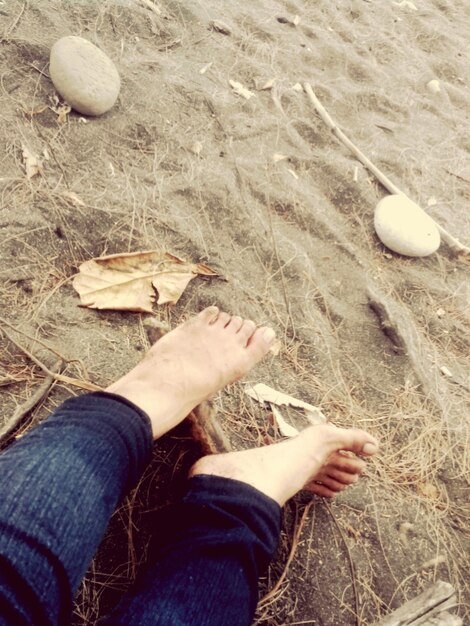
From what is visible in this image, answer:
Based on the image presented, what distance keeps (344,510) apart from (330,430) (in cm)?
27

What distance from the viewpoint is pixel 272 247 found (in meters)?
2.21

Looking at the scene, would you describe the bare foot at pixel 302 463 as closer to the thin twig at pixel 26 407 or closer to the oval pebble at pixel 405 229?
the thin twig at pixel 26 407

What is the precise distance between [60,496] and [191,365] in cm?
65

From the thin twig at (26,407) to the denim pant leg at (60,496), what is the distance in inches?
11.8

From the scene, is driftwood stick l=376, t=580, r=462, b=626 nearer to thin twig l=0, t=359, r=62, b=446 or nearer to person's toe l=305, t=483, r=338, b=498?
person's toe l=305, t=483, r=338, b=498

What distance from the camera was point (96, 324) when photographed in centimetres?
174

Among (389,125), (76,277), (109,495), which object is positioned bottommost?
(76,277)

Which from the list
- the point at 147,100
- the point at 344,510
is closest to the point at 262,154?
the point at 147,100

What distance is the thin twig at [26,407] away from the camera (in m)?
1.39

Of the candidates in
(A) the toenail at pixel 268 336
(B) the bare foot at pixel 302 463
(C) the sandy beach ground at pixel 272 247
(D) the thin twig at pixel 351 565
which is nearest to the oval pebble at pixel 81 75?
(C) the sandy beach ground at pixel 272 247


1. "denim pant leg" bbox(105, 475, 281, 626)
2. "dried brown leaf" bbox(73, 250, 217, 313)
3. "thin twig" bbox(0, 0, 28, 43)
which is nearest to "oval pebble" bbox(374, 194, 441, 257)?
"dried brown leaf" bbox(73, 250, 217, 313)

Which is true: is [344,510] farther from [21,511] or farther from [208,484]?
[21,511]

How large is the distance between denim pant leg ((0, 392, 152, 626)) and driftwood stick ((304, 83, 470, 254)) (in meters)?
2.04

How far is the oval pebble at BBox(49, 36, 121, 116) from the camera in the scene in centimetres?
218
